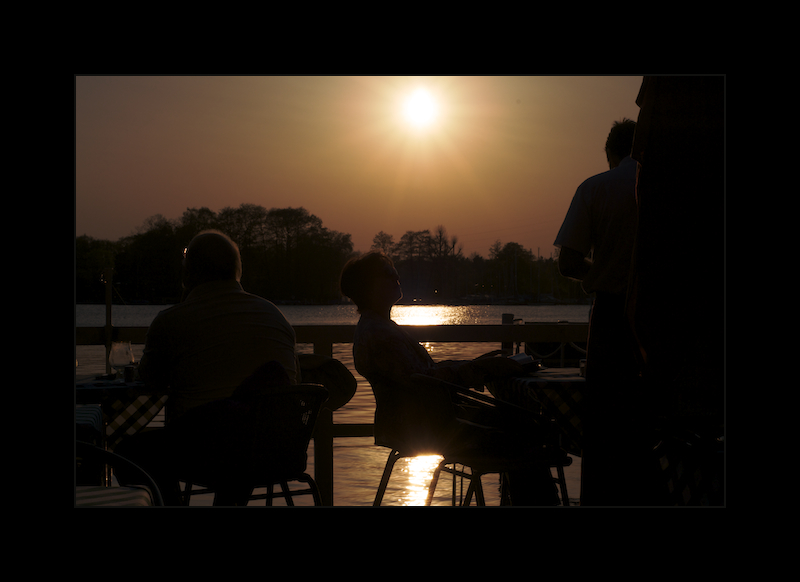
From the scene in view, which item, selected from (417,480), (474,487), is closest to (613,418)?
(474,487)

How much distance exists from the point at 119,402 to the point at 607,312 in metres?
2.03

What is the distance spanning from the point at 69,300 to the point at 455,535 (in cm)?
103

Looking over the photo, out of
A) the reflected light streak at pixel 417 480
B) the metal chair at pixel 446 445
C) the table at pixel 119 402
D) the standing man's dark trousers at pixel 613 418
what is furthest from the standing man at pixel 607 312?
the table at pixel 119 402

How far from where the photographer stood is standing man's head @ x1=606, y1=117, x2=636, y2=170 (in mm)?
2596

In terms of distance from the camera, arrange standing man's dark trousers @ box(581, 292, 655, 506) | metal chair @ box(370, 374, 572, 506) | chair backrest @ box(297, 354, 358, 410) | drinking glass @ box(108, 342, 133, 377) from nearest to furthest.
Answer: standing man's dark trousers @ box(581, 292, 655, 506) < metal chair @ box(370, 374, 572, 506) < chair backrest @ box(297, 354, 358, 410) < drinking glass @ box(108, 342, 133, 377)

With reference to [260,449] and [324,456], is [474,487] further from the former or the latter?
[324,456]

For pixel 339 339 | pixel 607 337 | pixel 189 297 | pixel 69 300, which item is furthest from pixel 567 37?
pixel 339 339

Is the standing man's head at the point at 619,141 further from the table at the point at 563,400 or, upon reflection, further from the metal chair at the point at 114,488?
the metal chair at the point at 114,488

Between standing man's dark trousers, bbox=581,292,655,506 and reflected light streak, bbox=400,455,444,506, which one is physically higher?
standing man's dark trousers, bbox=581,292,655,506

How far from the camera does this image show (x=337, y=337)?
3.57m

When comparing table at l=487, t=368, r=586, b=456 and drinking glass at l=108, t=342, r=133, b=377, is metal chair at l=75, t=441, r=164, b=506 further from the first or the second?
table at l=487, t=368, r=586, b=456

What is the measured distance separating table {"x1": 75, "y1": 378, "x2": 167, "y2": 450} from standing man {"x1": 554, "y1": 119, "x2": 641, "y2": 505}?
172 centimetres

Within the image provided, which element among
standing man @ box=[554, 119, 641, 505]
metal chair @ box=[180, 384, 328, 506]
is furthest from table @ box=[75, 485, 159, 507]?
standing man @ box=[554, 119, 641, 505]

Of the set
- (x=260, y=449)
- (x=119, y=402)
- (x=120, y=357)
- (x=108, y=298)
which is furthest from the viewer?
(x=108, y=298)
